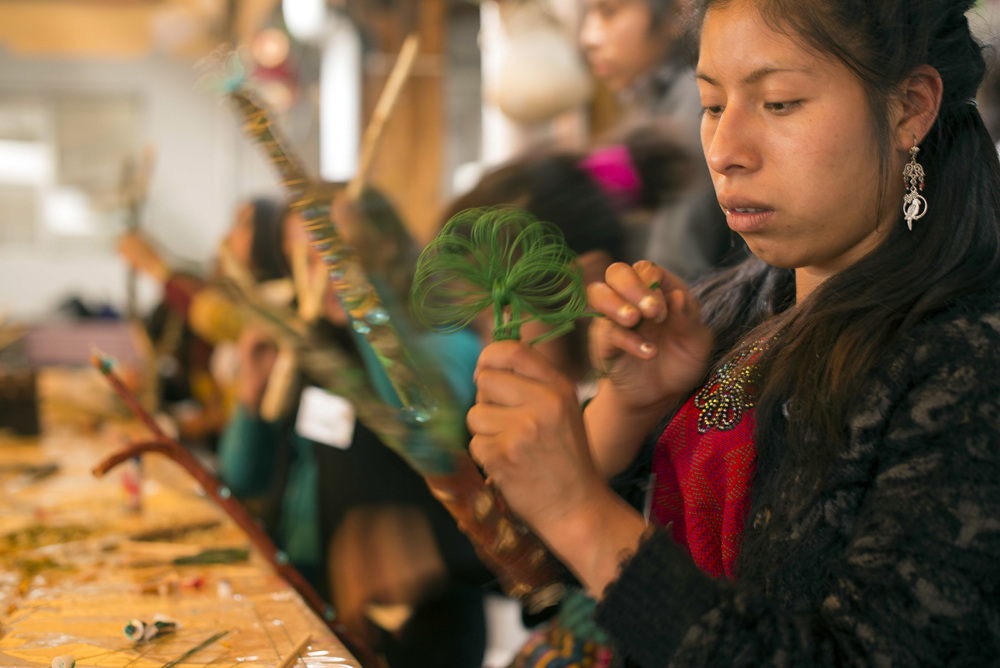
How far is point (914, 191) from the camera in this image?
71 cm

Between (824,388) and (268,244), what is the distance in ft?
6.95

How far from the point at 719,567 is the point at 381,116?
78 centimetres

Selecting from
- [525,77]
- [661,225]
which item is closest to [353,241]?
[661,225]

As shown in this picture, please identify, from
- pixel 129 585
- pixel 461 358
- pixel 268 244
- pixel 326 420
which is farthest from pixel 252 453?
pixel 129 585

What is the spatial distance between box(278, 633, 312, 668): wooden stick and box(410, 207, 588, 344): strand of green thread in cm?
37

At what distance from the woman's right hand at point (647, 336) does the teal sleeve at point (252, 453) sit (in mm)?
1523

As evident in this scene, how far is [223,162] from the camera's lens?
7102 millimetres

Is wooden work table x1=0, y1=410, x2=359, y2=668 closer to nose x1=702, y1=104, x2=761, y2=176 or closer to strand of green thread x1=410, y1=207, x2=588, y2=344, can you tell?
strand of green thread x1=410, y1=207, x2=588, y2=344

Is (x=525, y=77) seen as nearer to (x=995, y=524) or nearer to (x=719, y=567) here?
(x=719, y=567)

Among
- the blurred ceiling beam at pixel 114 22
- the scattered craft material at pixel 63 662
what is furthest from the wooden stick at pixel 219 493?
the blurred ceiling beam at pixel 114 22

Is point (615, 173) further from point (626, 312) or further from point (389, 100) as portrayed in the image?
point (626, 312)

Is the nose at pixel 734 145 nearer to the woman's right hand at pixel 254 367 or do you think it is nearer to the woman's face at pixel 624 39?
the woman's face at pixel 624 39

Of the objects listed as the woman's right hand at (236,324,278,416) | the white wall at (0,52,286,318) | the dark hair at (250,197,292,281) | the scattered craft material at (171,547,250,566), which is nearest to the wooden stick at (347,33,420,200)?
the scattered craft material at (171,547,250,566)

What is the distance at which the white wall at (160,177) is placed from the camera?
22.4ft
